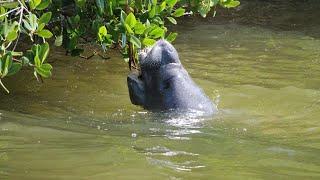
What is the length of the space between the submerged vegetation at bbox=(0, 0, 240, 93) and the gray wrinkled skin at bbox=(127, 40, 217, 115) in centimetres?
14

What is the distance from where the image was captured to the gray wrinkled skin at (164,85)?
532 cm

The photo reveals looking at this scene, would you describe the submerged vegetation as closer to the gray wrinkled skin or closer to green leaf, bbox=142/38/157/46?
green leaf, bbox=142/38/157/46

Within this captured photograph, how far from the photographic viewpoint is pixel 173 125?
485 centimetres

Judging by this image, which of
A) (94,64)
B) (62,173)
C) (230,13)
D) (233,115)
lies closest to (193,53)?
(94,64)

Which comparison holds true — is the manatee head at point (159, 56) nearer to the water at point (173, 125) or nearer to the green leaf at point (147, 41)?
the green leaf at point (147, 41)

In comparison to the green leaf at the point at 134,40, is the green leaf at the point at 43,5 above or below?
above

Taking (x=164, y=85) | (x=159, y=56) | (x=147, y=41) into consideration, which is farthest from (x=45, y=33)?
(x=164, y=85)

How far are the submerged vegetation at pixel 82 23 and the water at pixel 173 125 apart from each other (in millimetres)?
551

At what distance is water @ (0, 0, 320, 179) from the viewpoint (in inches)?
133

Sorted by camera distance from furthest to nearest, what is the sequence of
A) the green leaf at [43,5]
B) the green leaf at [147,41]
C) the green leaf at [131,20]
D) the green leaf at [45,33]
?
the green leaf at [147,41]
the green leaf at [131,20]
the green leaf at [43,5]
the green leaf at [45,33]

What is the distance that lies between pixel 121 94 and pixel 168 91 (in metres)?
1.45

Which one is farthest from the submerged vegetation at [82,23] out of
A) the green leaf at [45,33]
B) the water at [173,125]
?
the water at [173,125]

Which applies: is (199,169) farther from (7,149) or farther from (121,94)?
(121,94)

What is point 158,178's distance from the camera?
3143 millimetres
